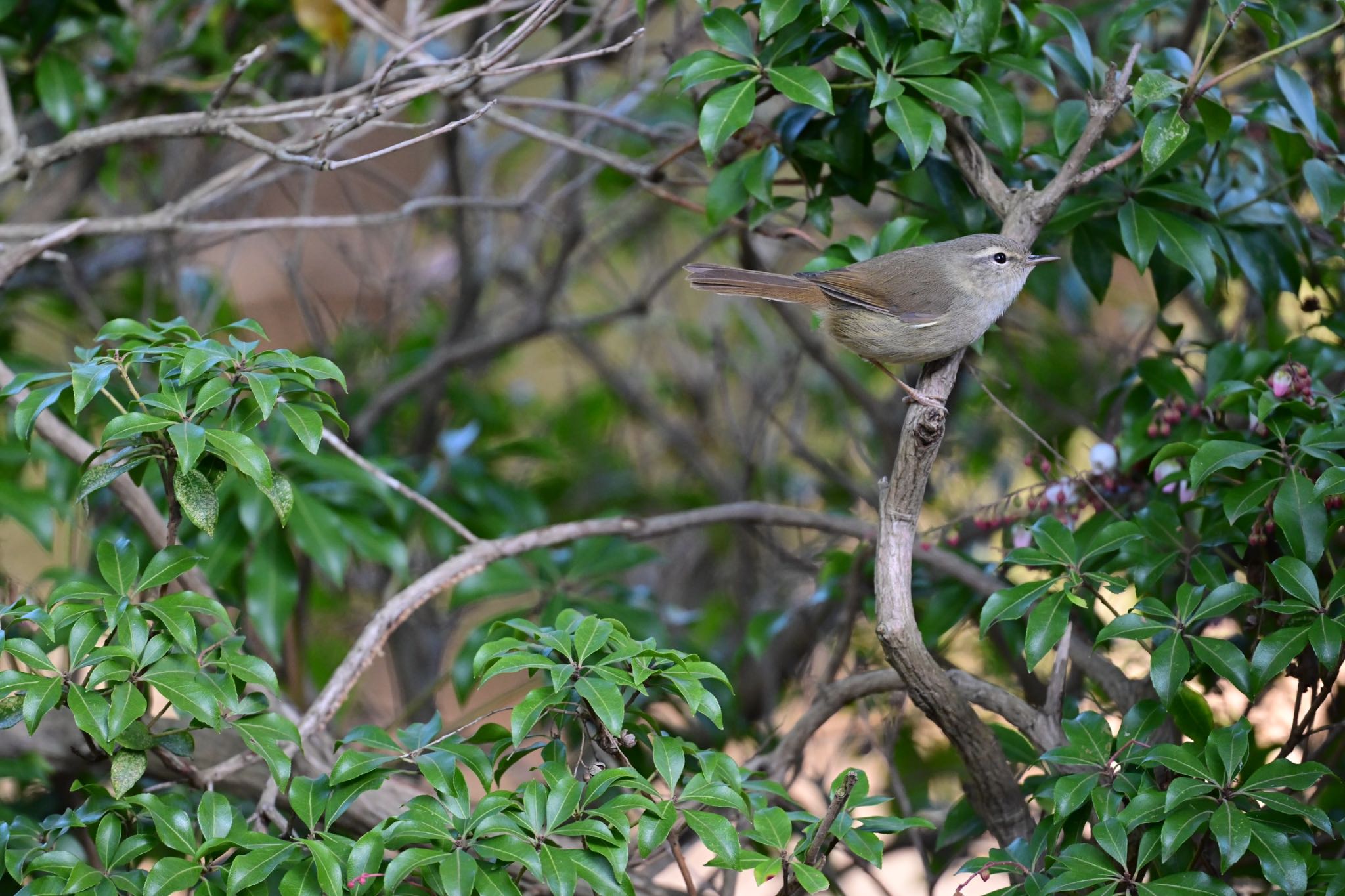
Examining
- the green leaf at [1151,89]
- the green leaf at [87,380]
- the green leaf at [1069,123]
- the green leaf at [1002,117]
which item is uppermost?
the green leaf at [1151,89]

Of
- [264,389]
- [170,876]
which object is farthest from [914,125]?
[170,876]

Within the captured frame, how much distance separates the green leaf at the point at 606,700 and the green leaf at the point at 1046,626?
0.78 metres

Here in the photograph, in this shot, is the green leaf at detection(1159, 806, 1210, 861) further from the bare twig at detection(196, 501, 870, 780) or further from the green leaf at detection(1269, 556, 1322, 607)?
the bare twig at detection(196, 501, 870, 780)

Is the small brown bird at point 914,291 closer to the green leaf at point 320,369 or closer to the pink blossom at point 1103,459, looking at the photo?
the pink blossom at point 1103,459

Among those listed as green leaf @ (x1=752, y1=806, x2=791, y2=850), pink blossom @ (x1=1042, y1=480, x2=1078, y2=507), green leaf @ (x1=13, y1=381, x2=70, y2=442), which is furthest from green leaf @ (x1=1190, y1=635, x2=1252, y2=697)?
green leaf @ (x1=13, y1=381, x2=70, y2=442)

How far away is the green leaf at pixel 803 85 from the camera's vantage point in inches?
93.2

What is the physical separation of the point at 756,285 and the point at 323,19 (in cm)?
173

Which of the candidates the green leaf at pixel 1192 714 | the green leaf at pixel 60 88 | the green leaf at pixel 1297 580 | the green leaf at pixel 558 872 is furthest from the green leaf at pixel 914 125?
the green leaf at pixel 60 88

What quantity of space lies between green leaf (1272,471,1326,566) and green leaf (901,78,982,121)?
100 cm

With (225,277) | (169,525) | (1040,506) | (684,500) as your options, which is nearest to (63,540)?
(225,277)

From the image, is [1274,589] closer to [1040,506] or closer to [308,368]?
[1040,506]

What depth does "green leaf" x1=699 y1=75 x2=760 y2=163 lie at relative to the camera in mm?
2451

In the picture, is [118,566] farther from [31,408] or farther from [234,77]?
[234,77]

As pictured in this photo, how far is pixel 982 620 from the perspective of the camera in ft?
7.14
